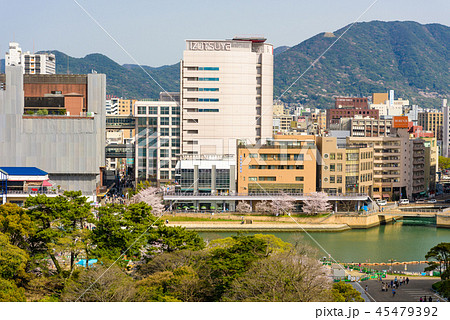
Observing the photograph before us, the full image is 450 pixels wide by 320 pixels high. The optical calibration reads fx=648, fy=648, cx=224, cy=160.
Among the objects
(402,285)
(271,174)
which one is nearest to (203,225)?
(271,174)

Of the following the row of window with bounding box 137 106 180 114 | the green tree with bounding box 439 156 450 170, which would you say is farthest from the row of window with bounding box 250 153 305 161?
the green tree with bounding box 439 156 450 170

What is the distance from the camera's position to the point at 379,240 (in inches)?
1331

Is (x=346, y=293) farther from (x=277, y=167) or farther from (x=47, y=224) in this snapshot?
(x=277, y=167)

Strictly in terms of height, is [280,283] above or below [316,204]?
above

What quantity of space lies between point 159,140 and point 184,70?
542 cm

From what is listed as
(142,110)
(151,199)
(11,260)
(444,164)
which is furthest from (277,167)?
(444,164)

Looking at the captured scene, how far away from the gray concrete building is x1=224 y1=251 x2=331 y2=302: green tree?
90.3 feet

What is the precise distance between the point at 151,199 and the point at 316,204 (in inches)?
385

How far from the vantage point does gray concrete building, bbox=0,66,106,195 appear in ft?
133

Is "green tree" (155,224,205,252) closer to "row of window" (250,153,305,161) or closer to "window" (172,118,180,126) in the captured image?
"row of window" (250,153,305,161)

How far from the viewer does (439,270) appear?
24.3 metres

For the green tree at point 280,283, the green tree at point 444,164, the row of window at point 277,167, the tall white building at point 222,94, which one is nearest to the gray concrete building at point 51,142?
the tall white building at point 222,94

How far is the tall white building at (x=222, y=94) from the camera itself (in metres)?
46.6
